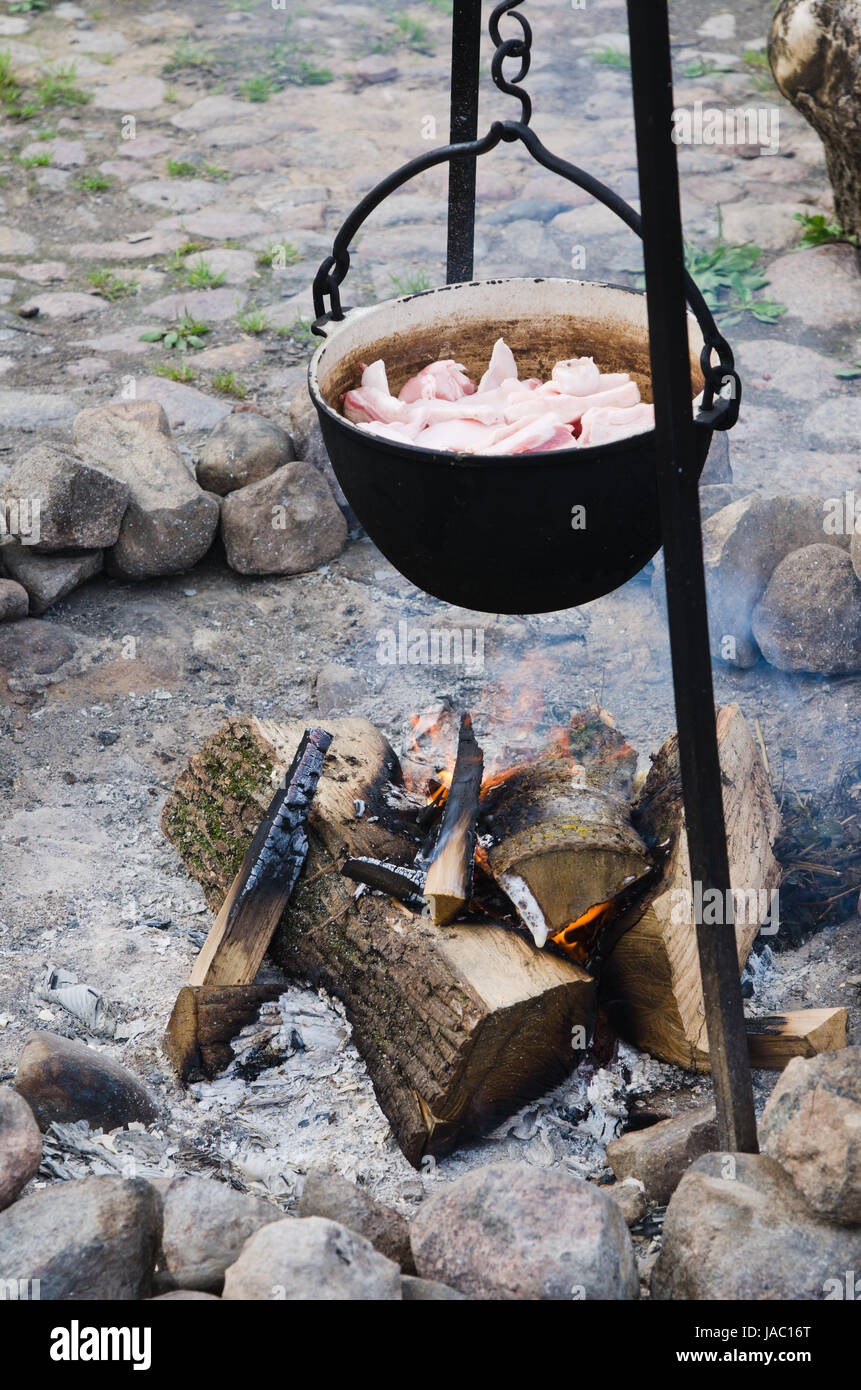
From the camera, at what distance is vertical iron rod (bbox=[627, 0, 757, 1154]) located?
1.64 meters

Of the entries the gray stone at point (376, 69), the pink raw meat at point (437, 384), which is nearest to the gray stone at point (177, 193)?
the gray stone at point (376, 69)

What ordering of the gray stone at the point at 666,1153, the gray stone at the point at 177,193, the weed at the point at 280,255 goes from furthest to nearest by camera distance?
1. the gray stone at the point at 177,193
2. the weed at the point at 280,255
3. the gray stone at the point at 666,1153

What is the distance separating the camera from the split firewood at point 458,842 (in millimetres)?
2475

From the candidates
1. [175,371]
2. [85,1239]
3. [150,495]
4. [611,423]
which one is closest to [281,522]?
[150,495]

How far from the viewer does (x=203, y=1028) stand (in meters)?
2.50

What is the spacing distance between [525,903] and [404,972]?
291mm

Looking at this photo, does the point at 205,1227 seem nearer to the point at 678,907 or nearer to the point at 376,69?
the point at 678,907

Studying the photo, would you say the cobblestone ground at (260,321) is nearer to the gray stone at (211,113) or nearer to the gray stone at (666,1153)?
the gray stone at (211,113)

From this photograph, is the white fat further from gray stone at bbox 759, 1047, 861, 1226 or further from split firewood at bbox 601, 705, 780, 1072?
gray stone at bbox 759, 1047, 861, 1226

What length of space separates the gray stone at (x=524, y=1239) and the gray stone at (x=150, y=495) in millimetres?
2558

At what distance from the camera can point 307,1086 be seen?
8.21ft

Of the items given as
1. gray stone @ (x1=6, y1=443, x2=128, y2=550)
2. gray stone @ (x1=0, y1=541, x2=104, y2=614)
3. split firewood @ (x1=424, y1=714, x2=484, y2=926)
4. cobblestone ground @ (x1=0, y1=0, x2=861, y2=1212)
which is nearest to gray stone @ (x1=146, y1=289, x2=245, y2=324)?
cobblestone ground @ (x1=0, y1=0, x2=861, y2=1212)

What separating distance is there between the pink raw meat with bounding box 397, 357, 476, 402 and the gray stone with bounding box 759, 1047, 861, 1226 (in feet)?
5.08

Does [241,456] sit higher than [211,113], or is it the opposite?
[211,113]
